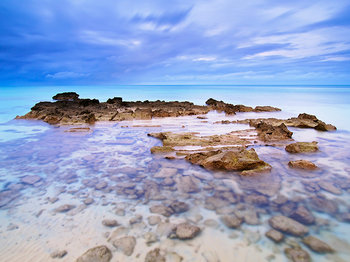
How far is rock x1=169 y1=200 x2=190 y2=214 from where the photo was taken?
5504 mm

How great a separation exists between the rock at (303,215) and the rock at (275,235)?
30.8 inches

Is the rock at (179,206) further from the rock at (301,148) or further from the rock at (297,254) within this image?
the rock at (301,148)

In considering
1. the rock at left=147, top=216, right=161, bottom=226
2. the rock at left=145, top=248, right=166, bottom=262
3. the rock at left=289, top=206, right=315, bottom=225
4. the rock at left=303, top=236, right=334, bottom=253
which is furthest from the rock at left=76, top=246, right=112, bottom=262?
the rock at left=289, top=206, right=315, bottom=225

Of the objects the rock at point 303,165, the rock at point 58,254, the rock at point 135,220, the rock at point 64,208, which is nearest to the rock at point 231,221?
the rock at point 135,220

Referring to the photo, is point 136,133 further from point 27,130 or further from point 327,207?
point 327,207

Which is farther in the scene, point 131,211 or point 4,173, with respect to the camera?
point 4,173

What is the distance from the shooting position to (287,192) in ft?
21.0

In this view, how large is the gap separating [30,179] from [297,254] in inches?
292

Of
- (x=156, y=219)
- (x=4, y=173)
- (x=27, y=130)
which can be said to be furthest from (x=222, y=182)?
(x=27, y=130)

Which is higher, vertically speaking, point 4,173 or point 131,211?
point 4,173

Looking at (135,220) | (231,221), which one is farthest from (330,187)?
(135,220)

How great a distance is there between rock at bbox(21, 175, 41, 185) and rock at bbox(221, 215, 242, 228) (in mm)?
5671

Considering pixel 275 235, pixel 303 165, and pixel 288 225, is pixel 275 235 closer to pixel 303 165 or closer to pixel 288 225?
pixel 288 225

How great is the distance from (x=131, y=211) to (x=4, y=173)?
17.0 ft
